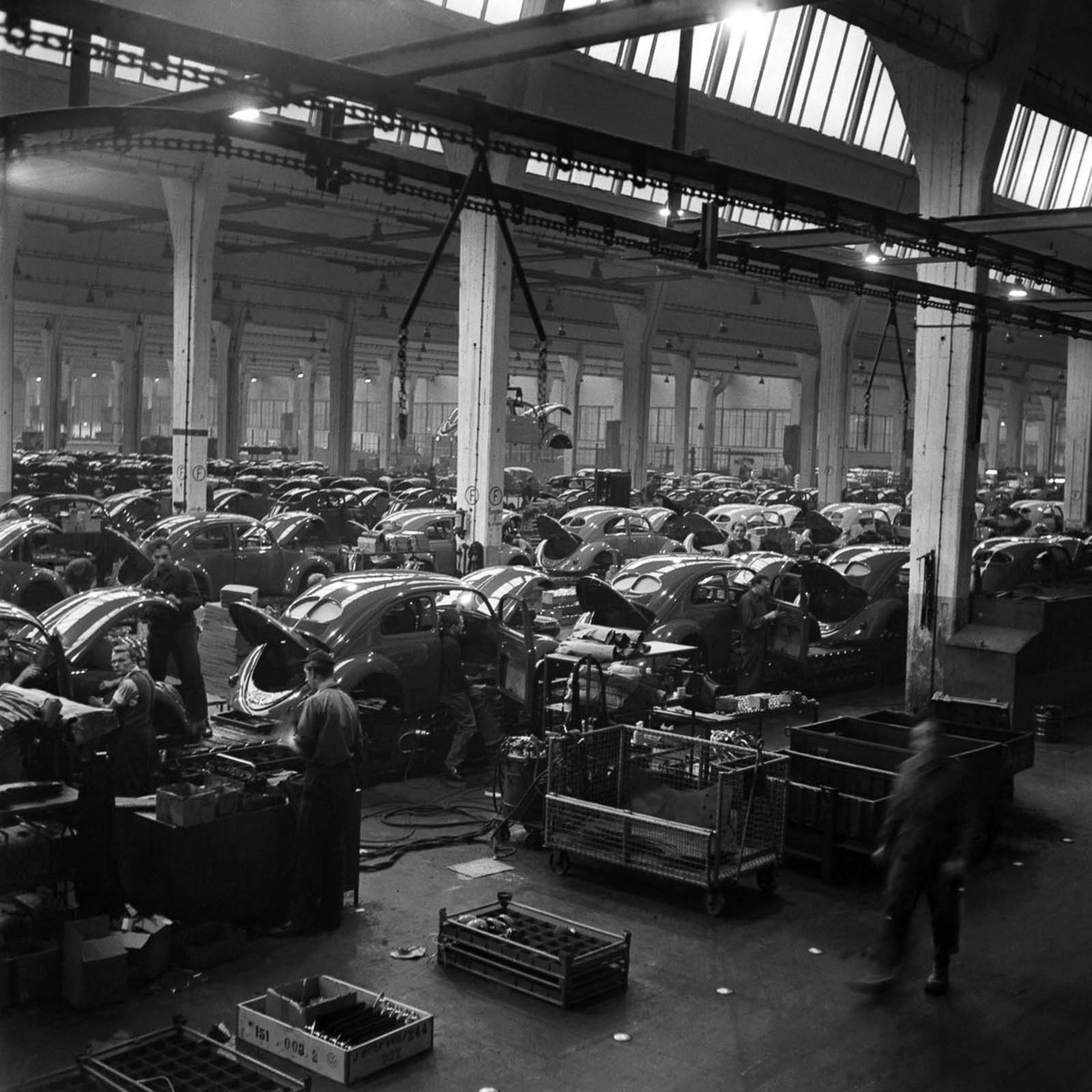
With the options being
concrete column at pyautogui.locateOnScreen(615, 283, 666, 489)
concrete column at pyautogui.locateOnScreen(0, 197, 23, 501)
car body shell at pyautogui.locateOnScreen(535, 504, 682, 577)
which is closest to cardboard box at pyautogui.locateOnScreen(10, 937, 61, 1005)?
car body shell at pyautogui.locateOnScreen(535, 504, 682, 577)

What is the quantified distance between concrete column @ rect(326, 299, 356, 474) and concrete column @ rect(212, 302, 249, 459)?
295 centimetres

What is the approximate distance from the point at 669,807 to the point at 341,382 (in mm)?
36094

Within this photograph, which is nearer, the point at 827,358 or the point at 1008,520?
the point at 1008,520

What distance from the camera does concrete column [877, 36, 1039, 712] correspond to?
642 inches

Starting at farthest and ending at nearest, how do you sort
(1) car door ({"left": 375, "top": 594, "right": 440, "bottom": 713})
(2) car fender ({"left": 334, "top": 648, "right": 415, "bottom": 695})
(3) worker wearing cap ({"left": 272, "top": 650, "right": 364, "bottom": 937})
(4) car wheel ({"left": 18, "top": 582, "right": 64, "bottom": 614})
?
(4) car wheel ({"left": 18, "top": 582, "right": 64, "bottom": 614}), (1) car door ({"left": 375, "top": 594, "right": 440, "bottom": 713}), (2) car fender ({"left": 334, "top": 648, "right": 415, "bottom": 695}), (3) worker wearing cap ({"left": 272, "top": 650, "right": 364, "bottom": 937})

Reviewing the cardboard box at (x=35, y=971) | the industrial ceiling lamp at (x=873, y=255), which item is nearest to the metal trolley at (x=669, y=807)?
the cardboard box at (x=35, y=971)

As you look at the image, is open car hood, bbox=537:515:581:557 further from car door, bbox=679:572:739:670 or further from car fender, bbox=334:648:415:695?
car fender, bbox=334:648:415:695

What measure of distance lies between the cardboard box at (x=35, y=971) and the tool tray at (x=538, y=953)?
86.2 inches

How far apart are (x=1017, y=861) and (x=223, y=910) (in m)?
6.24

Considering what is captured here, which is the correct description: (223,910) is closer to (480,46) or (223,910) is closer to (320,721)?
(320,721)

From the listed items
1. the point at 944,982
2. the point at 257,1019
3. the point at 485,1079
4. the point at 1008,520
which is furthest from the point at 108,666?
the point at 1008,520

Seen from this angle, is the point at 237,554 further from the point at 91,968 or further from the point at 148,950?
the point at 91,968

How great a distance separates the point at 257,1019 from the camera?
22.5ft

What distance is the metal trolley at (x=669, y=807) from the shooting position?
9.07 metres
